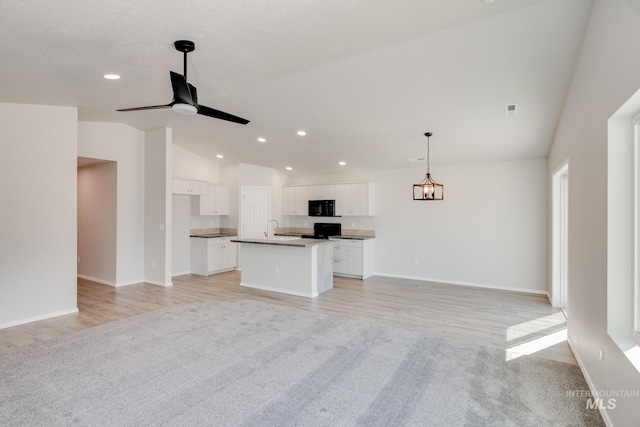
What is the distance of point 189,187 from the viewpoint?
708 centimetres

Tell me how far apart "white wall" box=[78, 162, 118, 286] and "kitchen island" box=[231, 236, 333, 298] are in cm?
254

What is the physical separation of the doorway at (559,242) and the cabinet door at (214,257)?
636cm

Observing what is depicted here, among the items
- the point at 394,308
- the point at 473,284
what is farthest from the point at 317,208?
the point at 473,284

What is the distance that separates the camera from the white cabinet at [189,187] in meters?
6.82

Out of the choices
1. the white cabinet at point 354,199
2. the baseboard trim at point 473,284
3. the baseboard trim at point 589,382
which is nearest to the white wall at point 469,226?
the baseboard trim at point 473,284

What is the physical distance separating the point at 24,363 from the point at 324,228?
576 cm

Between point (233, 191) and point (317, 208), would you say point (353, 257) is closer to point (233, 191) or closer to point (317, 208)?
point (317, 208)

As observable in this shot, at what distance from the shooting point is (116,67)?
10.5ft

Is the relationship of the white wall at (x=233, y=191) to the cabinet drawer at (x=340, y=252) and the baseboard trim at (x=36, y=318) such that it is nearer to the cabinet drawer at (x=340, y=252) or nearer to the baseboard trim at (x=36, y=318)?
the cabinet drawer at (x=340, y=252)

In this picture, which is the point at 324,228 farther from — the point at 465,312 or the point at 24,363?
the point at 24,363

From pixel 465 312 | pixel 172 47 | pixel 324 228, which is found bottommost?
pixel 465 312

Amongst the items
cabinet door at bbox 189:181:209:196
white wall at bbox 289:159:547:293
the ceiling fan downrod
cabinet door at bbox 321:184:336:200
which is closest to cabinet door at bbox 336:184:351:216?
cabinet door at bbox 321:184:336:200

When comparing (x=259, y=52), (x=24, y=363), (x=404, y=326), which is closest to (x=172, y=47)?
(x=259, y=52)

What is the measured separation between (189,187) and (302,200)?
264 cm
